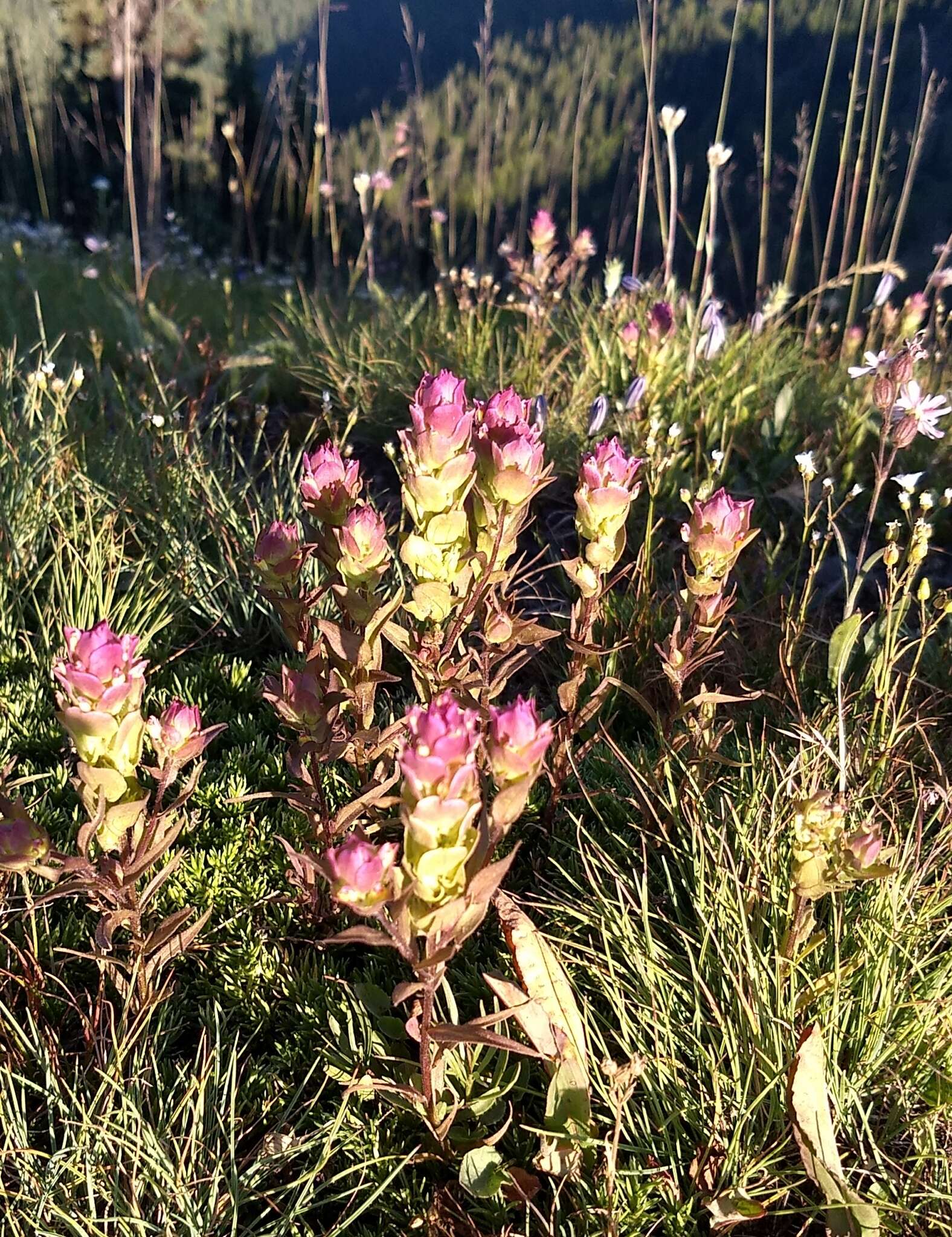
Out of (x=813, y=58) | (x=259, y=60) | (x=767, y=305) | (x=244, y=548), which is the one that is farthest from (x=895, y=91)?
(x=244, y=548)

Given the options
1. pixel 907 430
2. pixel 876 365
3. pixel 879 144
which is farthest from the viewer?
pixel 879 144

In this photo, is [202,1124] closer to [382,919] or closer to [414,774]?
[382,919]

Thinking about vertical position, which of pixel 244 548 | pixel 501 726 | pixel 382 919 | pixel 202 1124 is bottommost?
pixel 202 1124

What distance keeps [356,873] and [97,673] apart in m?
0.42

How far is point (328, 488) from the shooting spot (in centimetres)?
134

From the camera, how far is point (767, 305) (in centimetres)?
361

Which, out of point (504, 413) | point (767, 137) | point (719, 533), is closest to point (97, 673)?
point (504, 413)

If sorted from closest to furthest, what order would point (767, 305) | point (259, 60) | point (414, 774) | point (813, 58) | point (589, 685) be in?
point (414, 774) → point (589, 685) → point (767, 305) → point (813, 58) → point (259, 60)

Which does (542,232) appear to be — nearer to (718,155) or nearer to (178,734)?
(718,155)

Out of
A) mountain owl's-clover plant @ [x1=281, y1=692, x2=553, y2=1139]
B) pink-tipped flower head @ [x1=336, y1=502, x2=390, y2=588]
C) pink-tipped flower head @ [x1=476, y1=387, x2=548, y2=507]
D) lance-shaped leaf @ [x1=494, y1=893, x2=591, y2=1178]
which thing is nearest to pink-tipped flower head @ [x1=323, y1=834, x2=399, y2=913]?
mountain owl's-clover plant @ [x1=281, y1=692, x2=553, y2=1139]

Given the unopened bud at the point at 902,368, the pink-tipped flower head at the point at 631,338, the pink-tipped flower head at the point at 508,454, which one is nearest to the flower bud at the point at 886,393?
the unopened bud at the point at 902,368

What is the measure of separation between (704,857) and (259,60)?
26.9m

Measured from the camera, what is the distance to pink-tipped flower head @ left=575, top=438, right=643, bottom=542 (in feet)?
4.57

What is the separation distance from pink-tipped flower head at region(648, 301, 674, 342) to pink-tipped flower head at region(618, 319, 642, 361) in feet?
0.33
